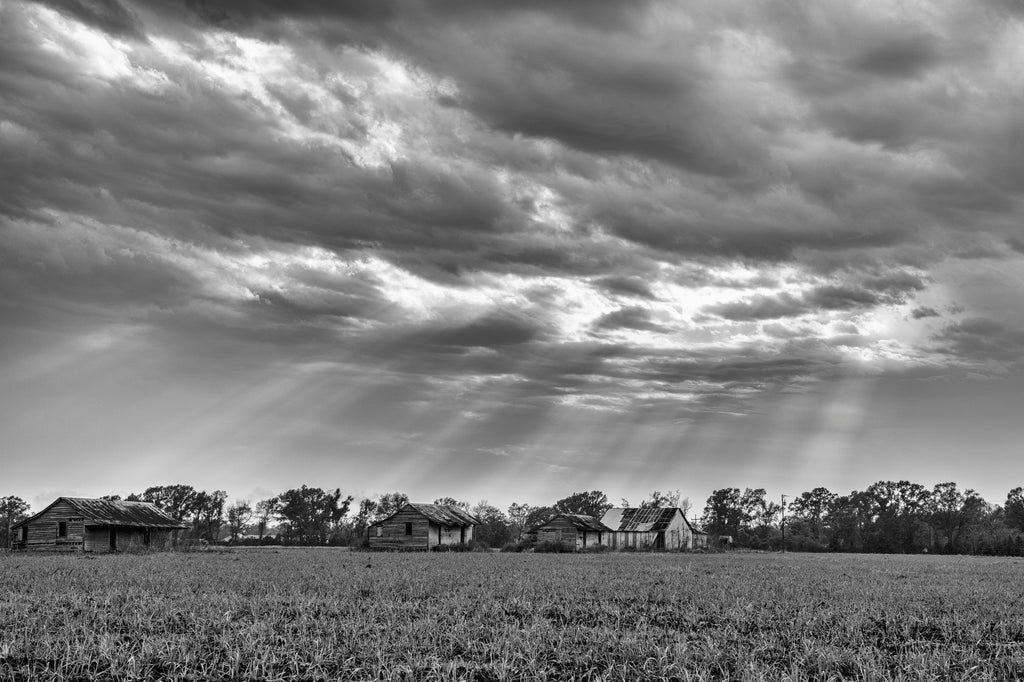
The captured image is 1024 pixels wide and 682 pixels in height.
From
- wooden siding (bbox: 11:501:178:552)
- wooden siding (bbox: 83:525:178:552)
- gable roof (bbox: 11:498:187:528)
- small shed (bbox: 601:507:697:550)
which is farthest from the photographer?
small shed (bbox: 601:507:697:550)

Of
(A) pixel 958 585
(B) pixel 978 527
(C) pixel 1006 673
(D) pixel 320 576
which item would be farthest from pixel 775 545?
(C) pixel 1006 673

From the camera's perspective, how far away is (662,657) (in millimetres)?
13156

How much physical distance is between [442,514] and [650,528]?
27700mm

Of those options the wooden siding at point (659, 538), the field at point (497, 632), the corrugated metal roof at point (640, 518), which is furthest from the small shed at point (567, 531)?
the field at point (497, 632)

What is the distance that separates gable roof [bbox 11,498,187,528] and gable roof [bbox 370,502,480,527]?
19.3 metres

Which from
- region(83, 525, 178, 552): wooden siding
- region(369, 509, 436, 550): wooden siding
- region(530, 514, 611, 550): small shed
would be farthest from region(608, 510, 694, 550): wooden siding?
region(83, 525, 178, 552): wooden siding

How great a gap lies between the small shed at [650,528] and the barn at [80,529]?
1912 inches

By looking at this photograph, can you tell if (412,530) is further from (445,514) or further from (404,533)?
(445,514)

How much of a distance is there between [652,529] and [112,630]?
83141 mm

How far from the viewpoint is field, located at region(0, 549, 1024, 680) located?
41.2ft

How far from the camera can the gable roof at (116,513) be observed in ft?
211

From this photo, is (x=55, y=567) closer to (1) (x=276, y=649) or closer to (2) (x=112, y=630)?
(2) (x=112, y=630)

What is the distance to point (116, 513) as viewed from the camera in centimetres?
6781

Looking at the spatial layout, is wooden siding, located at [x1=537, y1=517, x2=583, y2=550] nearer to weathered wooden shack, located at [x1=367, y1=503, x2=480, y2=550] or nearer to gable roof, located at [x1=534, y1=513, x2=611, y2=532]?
gable roof, located at [x1=534, y1=513, x2=611, y2=532]
